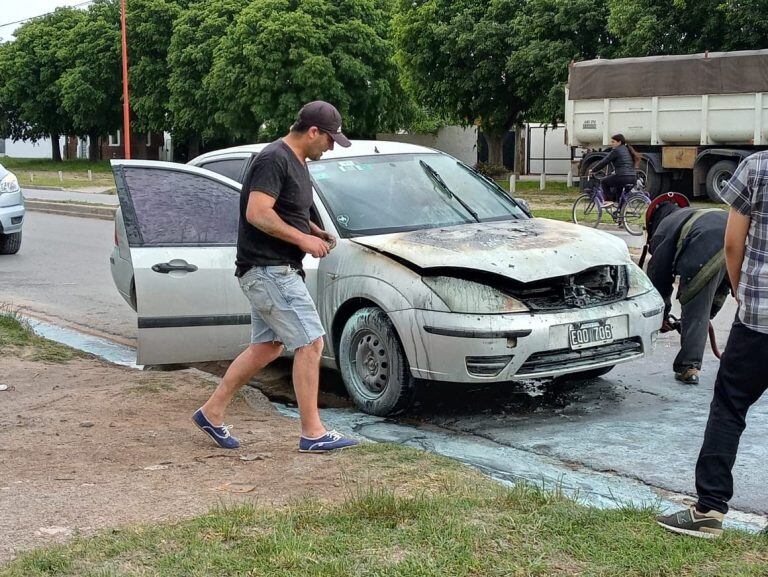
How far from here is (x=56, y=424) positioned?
5.68m

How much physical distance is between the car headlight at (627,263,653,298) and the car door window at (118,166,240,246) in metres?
2.50

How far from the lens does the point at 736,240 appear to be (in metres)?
3.79

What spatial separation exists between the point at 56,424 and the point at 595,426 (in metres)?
3.02

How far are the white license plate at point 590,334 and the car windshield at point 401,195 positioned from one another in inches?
49.0

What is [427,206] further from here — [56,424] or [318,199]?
[56,424]

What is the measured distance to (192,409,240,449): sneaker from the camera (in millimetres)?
5156

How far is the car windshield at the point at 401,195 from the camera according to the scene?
659cm

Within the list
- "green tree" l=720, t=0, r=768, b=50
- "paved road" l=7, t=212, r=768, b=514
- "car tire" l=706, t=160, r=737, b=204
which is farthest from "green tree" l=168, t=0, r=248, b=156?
"paved road" l=7, t=212, r=768, b=514

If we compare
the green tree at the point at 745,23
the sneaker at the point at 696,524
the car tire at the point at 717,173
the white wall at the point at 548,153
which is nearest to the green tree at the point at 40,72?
the white wall at the point at 548,153

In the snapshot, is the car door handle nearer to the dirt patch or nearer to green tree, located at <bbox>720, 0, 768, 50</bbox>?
the dirt patch

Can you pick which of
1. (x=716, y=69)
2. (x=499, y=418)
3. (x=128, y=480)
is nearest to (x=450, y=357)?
(x=499, y=418)

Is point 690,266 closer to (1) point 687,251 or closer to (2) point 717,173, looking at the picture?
(1) point 687,251

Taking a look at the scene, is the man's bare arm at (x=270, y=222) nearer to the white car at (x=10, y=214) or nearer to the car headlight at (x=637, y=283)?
the car headlight at (x=637, y=283)

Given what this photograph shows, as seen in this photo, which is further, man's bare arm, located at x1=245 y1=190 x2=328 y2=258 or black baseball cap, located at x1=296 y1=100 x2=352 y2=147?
black baseball cap, located at x1=296 y1=100 x2=352 y2=147
